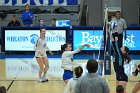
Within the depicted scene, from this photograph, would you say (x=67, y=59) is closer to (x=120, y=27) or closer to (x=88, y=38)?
(x=120, y=27)

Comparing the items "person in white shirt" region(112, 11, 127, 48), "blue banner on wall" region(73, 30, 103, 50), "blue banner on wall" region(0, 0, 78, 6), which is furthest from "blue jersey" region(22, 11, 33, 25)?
"person in white shirt" region(112, 11, 127, 48)

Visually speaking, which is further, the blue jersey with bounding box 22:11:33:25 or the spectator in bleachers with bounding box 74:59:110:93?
the blue jersey with bounding box 22:11:33:25

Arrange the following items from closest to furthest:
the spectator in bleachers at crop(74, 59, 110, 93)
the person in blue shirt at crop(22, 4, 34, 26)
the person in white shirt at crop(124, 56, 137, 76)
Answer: the spectator in bleachers at crop(74, 59, 110, 93) < the person in white shirt at crop(124, 56, 137, 76) < the person in blue shirt at crop(22, 4, 34, 26)

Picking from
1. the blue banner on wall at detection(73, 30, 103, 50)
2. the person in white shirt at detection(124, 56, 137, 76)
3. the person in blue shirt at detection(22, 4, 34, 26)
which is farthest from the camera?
the person in blue shirt at detection(22, 4, 34, 26)

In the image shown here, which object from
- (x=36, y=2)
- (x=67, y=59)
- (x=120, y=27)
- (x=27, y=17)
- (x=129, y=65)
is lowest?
(x=129, y=65)

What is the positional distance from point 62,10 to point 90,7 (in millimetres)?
3144

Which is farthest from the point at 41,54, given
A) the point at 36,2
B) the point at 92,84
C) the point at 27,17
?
the point at 36,2

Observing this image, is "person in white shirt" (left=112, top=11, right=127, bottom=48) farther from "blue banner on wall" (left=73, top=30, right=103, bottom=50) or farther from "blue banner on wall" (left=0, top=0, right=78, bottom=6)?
"blue banner on wall" (left=0, top=0, right=78, bottom=6)

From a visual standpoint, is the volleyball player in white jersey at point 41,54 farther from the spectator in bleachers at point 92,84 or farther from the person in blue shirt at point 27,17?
the person in blue shirt at point 27,17

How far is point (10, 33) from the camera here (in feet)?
72.5

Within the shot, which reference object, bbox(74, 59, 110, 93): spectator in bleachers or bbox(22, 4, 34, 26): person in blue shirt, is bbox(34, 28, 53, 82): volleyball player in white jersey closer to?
bbox(74, 59, 110, 93): spectator in bleachers

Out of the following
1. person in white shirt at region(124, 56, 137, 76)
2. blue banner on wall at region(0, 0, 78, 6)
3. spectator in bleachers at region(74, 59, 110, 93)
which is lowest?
person in white shirt at region(124, 56, 137, 76)

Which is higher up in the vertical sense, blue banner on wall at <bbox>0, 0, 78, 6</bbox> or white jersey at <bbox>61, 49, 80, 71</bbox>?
blue banner on wall at <bbox>0, 0, 78, 6</bbox>

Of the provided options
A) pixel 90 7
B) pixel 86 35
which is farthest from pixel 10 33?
pixel 90 7
